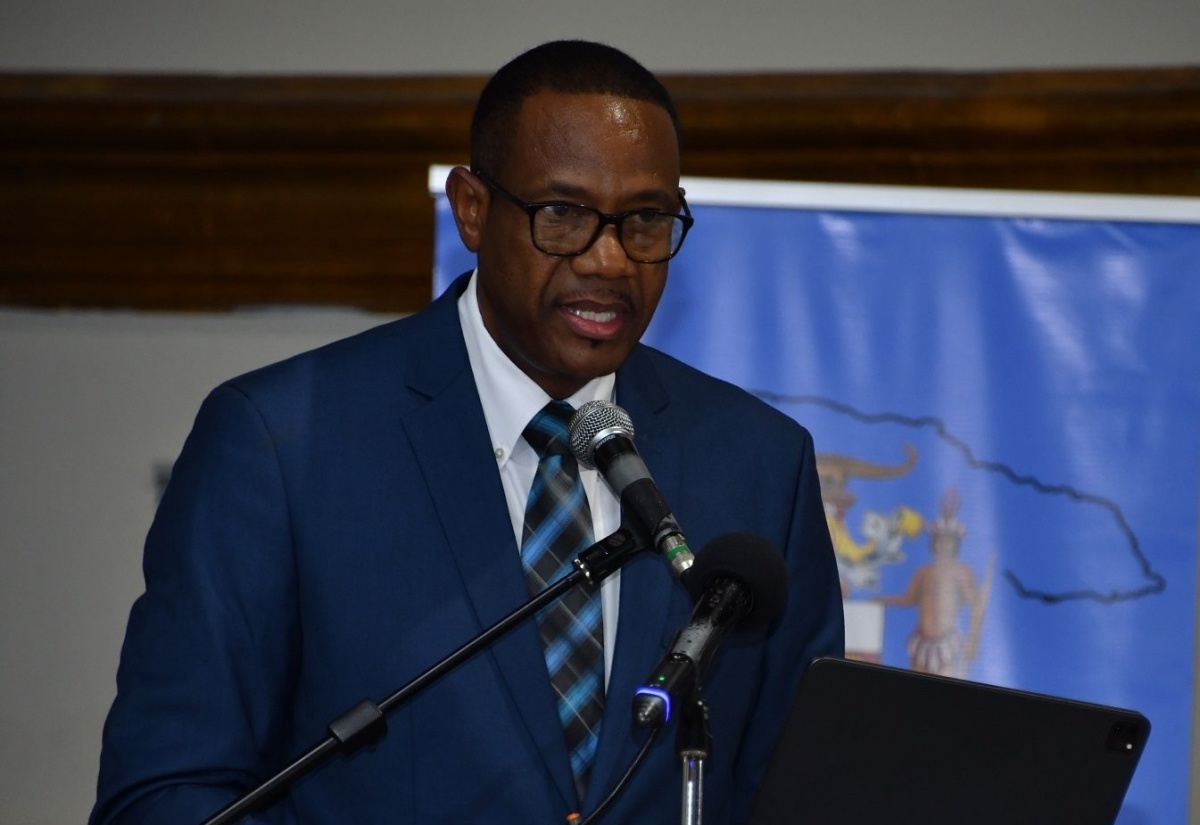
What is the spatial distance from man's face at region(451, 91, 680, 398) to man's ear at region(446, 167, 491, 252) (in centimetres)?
7

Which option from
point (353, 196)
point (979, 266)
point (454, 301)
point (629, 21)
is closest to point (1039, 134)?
point (979, 266)

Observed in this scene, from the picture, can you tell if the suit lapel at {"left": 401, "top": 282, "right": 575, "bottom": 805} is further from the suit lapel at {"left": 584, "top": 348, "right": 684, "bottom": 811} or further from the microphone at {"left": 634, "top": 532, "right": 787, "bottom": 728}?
the microphone at {"left": 634, "top": 532, "right": 787, "bottom": 728}

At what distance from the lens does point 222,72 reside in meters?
3.55

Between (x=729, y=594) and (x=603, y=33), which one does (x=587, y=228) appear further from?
(x=603, y=33)

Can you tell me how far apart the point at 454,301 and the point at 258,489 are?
41cm

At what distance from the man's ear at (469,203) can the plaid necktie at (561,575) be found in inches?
9.8

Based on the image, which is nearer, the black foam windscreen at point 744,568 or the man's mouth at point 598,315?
the black foam windscreen at point 744,568

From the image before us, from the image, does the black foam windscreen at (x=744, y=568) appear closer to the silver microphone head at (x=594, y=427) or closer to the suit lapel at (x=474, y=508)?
the silver microphone head at (x=594, y=427)

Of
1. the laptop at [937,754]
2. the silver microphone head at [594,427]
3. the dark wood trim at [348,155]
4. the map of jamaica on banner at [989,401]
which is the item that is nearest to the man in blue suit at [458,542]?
the silver microphone head at [594,427]

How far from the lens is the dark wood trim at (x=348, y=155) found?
3.42 metres

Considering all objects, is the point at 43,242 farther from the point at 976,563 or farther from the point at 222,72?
the point at 976,563

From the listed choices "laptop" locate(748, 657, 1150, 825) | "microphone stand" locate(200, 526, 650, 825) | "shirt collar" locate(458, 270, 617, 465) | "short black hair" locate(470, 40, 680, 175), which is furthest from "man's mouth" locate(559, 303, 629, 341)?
"laptop" locate(748, 657, 1150, 825)

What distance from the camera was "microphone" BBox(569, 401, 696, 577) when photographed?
1.46m

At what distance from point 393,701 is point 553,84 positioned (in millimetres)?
864
